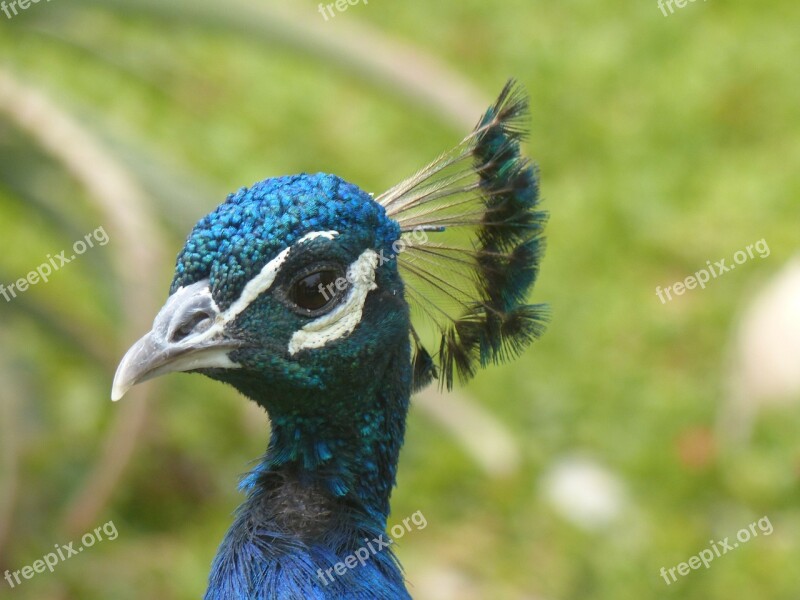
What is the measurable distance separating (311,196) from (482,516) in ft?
5.94

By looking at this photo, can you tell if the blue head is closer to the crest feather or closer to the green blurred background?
the crest feather

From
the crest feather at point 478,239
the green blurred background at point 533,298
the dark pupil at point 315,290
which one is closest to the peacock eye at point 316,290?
the dark pupil at point 315,290

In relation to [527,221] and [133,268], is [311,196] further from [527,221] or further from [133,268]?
[133,268]

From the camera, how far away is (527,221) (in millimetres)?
1464

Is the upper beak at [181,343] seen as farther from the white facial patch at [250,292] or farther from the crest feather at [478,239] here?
the crest feather at [478,239]

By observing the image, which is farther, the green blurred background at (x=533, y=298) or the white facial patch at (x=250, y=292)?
the green blurred background at (x=533, y=298)

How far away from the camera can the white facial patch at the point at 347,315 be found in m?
1.35

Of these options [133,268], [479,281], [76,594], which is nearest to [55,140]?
[133,268]

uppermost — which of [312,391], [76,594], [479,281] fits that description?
[76,594]

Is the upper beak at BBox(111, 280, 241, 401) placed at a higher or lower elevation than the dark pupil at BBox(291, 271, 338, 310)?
lower

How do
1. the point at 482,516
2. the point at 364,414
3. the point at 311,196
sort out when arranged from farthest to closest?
1. the point at 482,516
2. the point at 364,414
3. the point at 311,196

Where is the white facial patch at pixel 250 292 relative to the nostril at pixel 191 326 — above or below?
above

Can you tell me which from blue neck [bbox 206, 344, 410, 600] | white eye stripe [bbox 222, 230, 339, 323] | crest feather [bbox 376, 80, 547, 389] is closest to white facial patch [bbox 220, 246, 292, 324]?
white eye stripe [bbox 222, 230, 339, 323]

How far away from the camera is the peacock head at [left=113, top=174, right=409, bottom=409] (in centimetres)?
130
